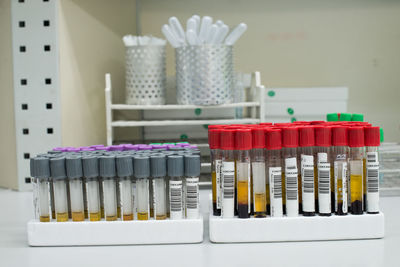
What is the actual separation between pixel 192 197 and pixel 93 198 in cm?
16

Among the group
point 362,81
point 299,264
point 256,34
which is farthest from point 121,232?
point 362,81

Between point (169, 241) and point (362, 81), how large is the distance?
3.37 ft

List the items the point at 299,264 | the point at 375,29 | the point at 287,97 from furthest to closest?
the point at 375,29, the point at 287,97, the point at 299,264

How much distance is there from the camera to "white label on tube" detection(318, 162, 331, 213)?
740mm

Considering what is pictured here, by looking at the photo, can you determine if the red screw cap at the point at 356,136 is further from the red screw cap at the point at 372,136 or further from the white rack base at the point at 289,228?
the white rack base at the point at 289,228

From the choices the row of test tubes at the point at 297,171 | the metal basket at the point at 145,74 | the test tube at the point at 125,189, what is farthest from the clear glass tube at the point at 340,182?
the metal basket at the point at 145,74

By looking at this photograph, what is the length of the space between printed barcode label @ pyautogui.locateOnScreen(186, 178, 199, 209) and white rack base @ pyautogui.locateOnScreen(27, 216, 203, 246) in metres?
0.03

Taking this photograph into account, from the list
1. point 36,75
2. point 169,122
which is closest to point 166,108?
point 169,122

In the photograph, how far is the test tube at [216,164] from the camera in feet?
2.50

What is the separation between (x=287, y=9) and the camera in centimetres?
151

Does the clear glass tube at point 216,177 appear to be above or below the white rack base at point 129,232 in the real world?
above

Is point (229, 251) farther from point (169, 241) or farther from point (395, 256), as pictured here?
point (395, 256)

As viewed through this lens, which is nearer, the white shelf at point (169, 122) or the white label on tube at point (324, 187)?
the white label on tube at point (324, 187)

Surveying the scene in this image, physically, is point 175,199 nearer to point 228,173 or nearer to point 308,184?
point 228,173
